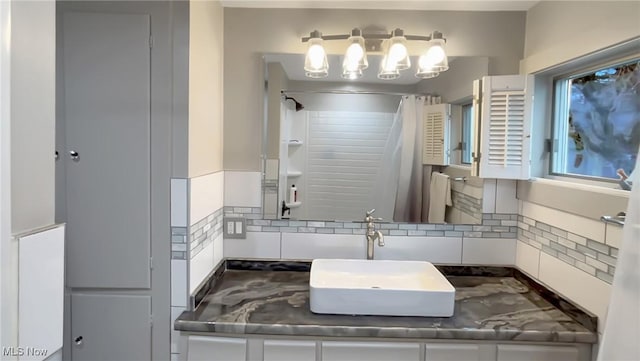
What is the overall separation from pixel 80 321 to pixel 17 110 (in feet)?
4.30

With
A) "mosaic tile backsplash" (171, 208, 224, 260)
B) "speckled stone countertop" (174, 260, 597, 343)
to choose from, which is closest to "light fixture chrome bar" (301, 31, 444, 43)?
"mosaic tile backsplash" (171, 208, 224, 260)

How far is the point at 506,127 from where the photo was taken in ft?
6.56

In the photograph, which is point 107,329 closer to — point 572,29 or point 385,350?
point 385,350

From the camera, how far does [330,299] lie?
64.9 inches

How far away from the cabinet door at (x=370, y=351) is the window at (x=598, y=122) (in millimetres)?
1001

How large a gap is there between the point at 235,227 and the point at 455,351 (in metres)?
1.18

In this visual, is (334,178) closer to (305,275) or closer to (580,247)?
(305,275)

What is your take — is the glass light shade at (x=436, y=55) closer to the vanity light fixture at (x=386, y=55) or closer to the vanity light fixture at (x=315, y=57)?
the vanity light fixture at (x=386, y=55)

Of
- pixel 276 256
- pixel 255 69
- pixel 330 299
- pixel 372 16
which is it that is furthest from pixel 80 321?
pixel 372 16

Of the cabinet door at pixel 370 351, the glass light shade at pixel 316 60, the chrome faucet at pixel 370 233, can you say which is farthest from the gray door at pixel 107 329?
the glass light shade at pixel 316 60

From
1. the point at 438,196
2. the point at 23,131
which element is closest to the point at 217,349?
the point at 23,131

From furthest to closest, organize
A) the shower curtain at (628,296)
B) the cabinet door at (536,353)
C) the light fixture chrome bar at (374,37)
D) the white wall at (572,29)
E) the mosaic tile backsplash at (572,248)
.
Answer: the light fixture chrome bar at (374,37), the cabinet door at (536,353), the mosaic tile backsplash at (572,248), the white wall at (572,29), the shower curtain at (628,296)

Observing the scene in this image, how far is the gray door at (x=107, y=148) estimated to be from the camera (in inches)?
65.2

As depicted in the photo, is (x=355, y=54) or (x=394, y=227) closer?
(x=355, y=54)
